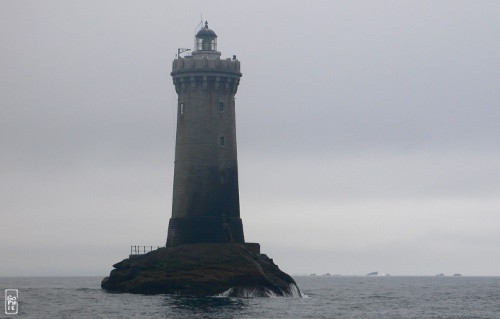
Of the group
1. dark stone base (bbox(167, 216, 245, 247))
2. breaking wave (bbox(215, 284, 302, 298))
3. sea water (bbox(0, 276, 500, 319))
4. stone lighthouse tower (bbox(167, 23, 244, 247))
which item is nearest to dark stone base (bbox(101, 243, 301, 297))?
breaking wave (bbox(215, 284, 302, 298))

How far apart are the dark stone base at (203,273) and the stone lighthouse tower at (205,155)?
2953mm

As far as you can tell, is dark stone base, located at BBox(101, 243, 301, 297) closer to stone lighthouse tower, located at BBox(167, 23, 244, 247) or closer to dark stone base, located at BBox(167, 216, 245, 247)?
dark stone base, located at BBox(167, 216, 245, 247)

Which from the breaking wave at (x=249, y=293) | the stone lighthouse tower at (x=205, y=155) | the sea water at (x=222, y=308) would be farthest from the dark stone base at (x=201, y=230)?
the sea water at (x=222, y=308)

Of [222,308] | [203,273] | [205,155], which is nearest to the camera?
[222,308]

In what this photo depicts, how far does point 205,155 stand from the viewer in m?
76.4

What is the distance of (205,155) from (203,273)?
9636 millimetres

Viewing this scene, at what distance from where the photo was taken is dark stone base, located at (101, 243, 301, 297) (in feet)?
231

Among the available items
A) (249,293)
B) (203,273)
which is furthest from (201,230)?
(249,293)

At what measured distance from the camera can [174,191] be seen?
77875 millimetres

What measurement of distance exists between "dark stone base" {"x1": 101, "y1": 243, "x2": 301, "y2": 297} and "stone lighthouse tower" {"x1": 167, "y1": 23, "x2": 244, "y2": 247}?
9.69 feet

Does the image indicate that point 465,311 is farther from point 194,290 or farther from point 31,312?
point 31,312

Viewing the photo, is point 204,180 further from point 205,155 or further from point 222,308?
point 222,308

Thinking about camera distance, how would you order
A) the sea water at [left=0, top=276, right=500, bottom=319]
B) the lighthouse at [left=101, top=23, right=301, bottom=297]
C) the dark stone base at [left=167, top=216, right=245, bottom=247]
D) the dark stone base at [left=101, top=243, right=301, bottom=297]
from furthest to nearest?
1. the dark stone base at [left=167, top=216, right=245, bottom=247]
2. the lighthouse at [left=101, top=23, right=301, bottom=297]
3. the dark stone base at [left=101, top=243, right=301, bottom=297]
4. the sea water at [left=0, top=276, right=500, bottom=319]

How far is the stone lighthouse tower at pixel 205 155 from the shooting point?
76438 mm
